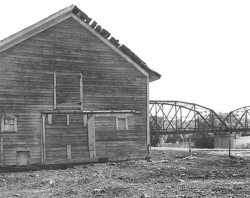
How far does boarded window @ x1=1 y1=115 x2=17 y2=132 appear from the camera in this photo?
19.4 m

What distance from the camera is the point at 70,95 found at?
68.8 ft

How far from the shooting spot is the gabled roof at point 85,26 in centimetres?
1988

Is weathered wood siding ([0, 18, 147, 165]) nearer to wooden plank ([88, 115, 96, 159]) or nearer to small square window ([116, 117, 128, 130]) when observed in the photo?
small square window ([116, 117, 128, 130])

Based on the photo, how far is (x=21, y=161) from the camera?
64.7 feet

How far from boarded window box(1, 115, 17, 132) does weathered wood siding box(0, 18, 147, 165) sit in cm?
21

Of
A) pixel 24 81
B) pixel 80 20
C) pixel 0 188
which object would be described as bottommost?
pixel 0 188

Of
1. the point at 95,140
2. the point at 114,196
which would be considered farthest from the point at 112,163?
the point at 114,196

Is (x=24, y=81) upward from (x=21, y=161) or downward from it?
upward

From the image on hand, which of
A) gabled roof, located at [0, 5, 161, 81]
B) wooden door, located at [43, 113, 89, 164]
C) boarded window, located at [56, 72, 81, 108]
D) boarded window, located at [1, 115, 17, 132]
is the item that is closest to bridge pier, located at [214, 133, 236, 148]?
gabled roof, located at [0, 5, 161, 81]

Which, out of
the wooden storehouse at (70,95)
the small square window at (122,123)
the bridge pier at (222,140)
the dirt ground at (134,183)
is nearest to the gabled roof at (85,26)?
the wooden storehouse at (70,95)

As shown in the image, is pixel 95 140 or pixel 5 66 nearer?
pixel 5 66

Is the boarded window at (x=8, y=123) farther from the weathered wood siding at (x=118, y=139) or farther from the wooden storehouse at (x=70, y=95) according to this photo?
the weathered wood siding at (x=118, y=139)

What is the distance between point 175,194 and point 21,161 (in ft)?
34.6

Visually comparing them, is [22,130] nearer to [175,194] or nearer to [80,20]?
[80,20]
